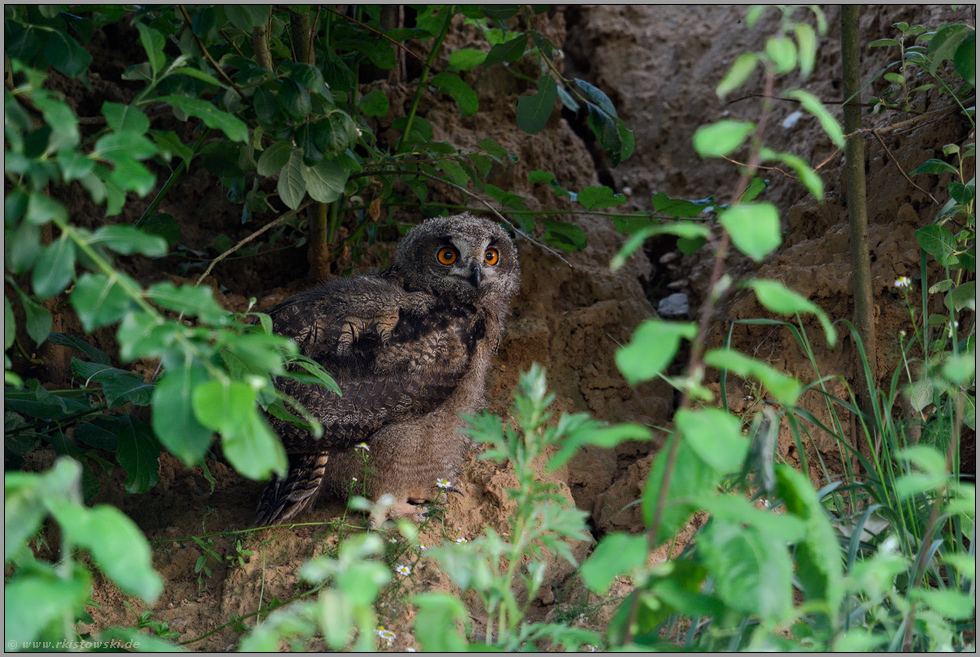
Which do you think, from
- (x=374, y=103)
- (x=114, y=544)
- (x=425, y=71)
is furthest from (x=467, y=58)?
(x=114, y=544)

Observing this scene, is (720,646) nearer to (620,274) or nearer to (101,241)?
Result: (101,241)

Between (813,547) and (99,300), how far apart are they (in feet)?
5.17

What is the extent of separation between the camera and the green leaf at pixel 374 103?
156 inches

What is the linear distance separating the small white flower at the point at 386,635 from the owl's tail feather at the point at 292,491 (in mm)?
844

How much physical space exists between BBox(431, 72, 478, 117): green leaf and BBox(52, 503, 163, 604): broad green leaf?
310cm

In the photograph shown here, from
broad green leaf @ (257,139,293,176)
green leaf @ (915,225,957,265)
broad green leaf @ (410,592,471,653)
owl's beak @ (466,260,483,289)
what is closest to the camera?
broad green leaf @ (410,592,471,653)

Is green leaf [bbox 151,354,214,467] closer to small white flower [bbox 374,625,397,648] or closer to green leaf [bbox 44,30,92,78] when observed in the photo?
green leaf [bbox 44,30,92,78]

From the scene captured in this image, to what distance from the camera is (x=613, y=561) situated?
1.38m

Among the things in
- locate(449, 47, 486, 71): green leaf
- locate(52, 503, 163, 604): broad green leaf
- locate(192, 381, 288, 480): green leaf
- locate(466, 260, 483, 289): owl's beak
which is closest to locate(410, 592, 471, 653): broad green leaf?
locate(192, 381, 288, 480): green leaf

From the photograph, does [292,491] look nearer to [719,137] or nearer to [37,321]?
[37,321]

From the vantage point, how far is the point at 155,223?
3.40 metres

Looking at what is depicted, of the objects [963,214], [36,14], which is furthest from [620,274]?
[36,14]

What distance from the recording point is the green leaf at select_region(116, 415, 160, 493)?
271 centimetres

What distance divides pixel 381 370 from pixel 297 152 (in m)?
1.08
